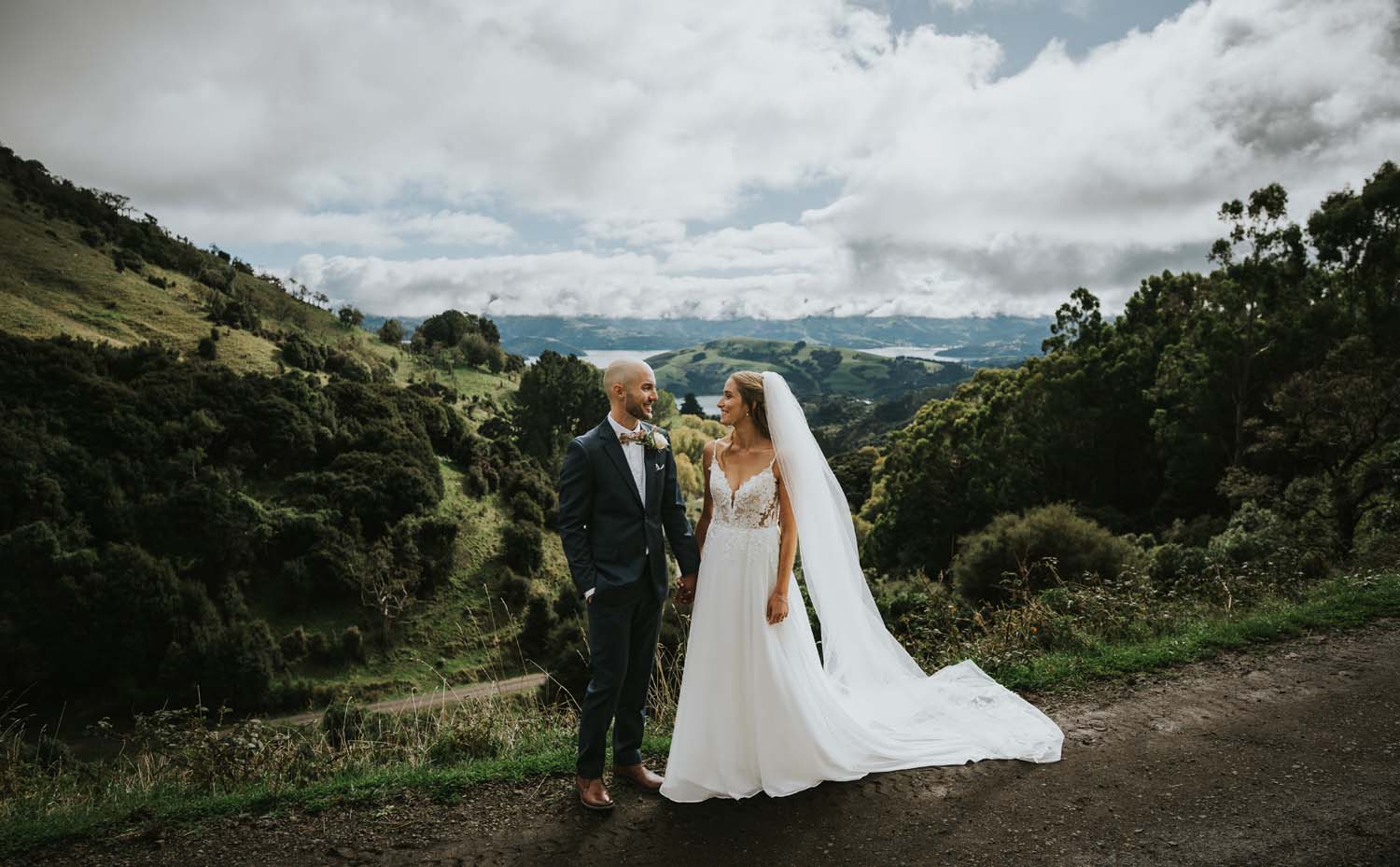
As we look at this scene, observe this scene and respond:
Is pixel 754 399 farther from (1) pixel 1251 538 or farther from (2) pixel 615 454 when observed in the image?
(1) pixel 1251 538

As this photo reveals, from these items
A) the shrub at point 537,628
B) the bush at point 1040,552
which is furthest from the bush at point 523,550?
the bush at point 1040,552

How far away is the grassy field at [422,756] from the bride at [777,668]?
716 mm

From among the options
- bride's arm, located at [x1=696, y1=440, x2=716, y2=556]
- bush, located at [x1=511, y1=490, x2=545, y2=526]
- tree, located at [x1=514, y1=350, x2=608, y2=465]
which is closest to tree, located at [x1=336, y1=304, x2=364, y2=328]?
tree, located at [x1=514, y1=350, x2=608, y2=465]

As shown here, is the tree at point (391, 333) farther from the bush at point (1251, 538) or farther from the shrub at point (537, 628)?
the bush at point (1251, 538)

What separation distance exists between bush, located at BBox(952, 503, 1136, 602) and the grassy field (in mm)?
11407

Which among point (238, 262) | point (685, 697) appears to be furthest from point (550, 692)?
point (238, 262)

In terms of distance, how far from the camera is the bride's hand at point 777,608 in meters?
4.15

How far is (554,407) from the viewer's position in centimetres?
5716

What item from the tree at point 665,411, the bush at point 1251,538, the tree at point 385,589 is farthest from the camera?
the tree at point 665,411

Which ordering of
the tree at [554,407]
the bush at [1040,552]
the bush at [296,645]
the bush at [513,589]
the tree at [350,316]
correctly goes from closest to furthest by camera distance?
the bush at [1040,552] < the bush at [296,645] < the bush at [513,589] < the tree at [554,407] < the tree at [350,316]

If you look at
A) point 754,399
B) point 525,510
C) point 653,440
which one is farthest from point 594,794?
point 525,510

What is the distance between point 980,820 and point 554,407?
55.1m

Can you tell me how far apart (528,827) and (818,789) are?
156 cm

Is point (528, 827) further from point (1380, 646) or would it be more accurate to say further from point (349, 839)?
point (1380, 646)
